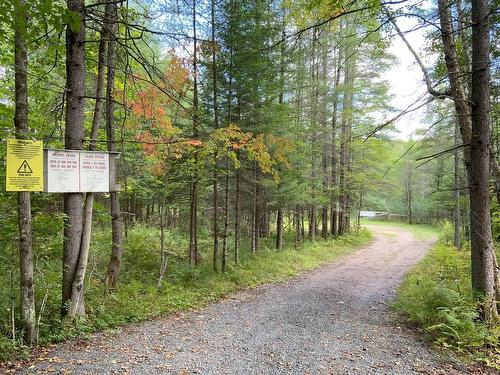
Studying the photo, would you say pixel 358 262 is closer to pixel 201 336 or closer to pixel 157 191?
pixel 157 191

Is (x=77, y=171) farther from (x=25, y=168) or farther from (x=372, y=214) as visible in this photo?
(x=372, y=214)

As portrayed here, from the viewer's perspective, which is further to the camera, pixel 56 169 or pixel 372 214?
pixel 372 214

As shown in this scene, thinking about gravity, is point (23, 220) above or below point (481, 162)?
below

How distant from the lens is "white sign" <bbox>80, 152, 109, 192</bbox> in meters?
4.78

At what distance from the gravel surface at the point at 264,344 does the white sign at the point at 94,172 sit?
2.13 meters

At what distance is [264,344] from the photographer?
474cm

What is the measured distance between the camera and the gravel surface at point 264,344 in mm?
3914

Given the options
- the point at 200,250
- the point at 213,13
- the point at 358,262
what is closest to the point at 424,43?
the point at 213,13

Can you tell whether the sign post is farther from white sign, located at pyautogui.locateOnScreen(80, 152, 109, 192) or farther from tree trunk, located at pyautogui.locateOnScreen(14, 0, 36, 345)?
tree trunk, located at pyautogui.locateOnScreen(14, 0, 36, 345)

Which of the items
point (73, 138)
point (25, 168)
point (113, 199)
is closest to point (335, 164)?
point (113, 199)

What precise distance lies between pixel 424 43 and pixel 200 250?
946 cm

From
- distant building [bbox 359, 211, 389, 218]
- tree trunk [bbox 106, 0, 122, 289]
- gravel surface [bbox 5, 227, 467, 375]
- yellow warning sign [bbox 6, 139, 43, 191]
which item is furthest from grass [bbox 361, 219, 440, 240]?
yellow warning sign [bbox 6, 139, 43, 191]

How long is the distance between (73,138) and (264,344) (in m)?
4.06

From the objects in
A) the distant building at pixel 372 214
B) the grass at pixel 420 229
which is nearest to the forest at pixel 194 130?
the grass at pixel 420 229
